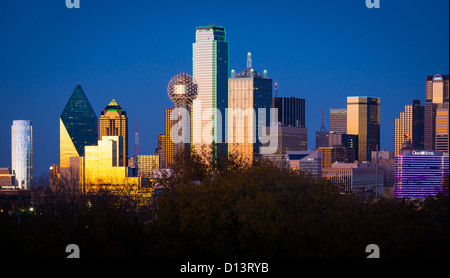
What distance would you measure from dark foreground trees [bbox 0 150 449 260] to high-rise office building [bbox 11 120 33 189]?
102040mm

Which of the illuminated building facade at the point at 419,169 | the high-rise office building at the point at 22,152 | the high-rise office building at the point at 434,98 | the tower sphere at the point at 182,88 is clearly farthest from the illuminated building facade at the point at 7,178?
the high-rise office building at the point at 434,98

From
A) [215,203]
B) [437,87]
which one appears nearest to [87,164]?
[437,87]

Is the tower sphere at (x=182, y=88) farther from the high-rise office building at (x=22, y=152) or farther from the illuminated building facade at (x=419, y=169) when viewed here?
the illuminated building facade at (x=419, y=169)

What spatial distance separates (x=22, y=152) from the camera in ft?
540

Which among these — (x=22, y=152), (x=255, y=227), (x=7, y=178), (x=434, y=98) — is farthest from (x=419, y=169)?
(x=255, y=227)

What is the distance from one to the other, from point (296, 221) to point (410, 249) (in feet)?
25.3

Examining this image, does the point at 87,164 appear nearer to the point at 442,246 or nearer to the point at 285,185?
the point at 285,185

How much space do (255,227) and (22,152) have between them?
13455 cm

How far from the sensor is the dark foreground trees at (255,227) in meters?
31.1

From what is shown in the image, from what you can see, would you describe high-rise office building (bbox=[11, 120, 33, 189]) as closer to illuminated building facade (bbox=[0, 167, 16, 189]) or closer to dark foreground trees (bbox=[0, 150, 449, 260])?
illuminated building facade (bbox=[0, 167, 16, 189])

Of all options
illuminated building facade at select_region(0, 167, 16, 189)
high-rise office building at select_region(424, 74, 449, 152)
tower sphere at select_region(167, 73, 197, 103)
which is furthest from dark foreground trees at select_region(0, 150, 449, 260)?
tower sphere at select_region(167, 73, 197, 103)

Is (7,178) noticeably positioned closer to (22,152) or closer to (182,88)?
(22,152)

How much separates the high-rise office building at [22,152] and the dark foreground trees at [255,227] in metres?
102

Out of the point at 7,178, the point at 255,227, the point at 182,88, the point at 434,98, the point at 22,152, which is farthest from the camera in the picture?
the point at 182,88
